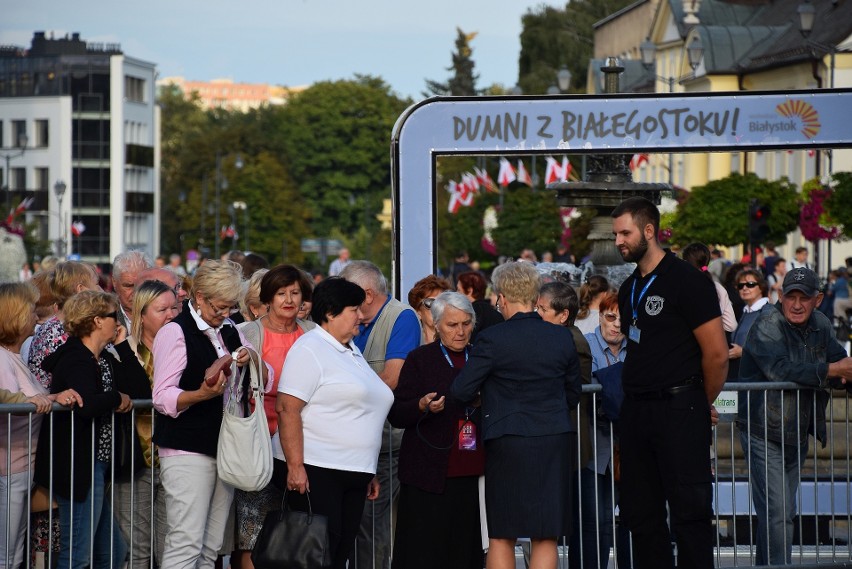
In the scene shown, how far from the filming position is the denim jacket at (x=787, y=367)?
29.7 feet

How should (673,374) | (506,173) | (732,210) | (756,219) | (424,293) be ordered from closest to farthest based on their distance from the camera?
(673,374), (424,293), (756,219), (732,210), (506,173)

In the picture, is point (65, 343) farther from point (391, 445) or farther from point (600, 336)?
point (600, 336)

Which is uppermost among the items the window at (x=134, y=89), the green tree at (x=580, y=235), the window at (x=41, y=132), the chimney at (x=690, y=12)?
the window at (x=134, y=89)

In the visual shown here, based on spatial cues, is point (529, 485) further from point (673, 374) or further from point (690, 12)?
point (690, 12)

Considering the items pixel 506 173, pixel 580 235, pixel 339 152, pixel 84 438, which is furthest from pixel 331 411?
pixel 339 152

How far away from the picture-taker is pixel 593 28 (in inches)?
3661

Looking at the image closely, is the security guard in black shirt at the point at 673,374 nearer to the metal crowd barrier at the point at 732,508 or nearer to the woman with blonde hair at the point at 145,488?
the metal crowd barrier at the point at 732,508

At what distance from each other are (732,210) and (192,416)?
3265 centimetres

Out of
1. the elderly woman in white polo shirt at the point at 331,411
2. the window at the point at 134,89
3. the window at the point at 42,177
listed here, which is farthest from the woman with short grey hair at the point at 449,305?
the window at the point at 134,89

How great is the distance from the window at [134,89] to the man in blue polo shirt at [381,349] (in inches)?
3881

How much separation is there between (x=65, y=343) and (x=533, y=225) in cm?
4401

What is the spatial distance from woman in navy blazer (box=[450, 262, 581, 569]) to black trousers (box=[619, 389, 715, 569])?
365 millimetres

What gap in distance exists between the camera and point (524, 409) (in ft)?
25.5

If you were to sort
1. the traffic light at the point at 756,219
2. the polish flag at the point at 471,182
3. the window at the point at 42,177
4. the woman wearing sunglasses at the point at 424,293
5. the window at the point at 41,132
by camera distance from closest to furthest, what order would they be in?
the woman wearing sunglasses at the point at 424,293 < the traffic light at the point at 756,219 < the polish flag at the point at 471,182 < the window at the point at 41,132 < the window at the point at 42,177
